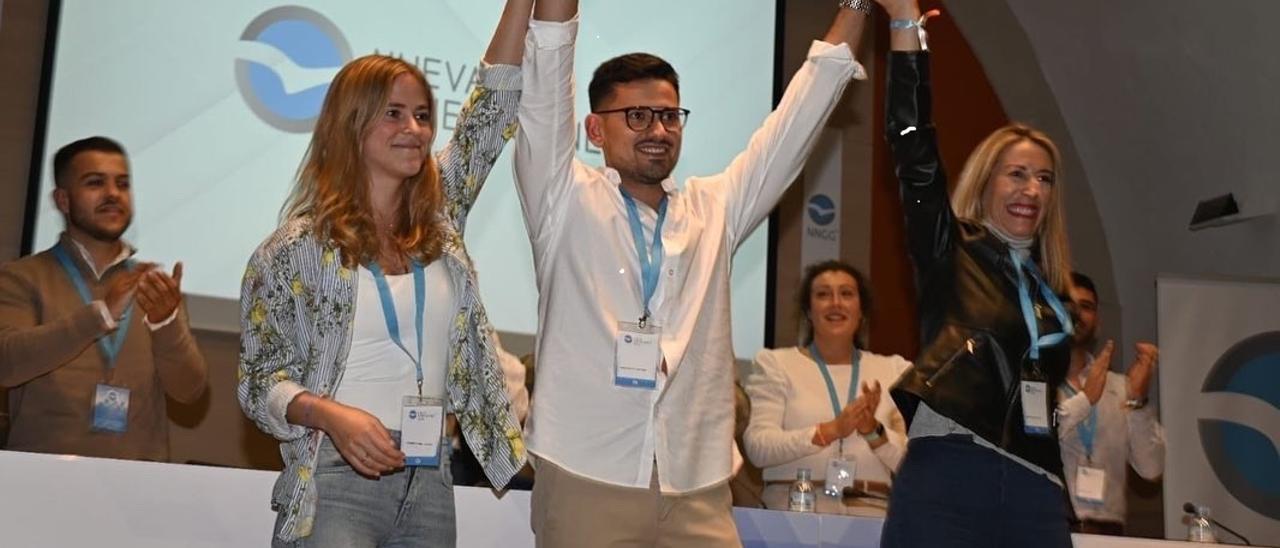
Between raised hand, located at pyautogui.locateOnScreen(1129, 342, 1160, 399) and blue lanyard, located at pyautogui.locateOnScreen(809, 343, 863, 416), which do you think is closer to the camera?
raised hand, located at pyautogui.locateOnScreen(1129, 342, 1160, 399)

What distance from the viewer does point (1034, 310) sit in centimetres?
285

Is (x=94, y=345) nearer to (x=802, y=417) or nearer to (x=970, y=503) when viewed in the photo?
(x=802, y=417)

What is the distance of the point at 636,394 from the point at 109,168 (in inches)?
113

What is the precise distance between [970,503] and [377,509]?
3.65ft

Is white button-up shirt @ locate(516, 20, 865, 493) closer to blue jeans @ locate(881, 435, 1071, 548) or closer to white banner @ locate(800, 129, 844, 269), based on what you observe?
blue jeans @ locate(881, 435, 1071, 548)

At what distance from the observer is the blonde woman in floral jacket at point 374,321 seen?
238cm

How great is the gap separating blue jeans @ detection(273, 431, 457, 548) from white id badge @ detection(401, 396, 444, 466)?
0.04m

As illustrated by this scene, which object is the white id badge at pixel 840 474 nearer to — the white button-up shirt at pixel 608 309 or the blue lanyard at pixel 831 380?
the blue lanyard at pixel 831 380


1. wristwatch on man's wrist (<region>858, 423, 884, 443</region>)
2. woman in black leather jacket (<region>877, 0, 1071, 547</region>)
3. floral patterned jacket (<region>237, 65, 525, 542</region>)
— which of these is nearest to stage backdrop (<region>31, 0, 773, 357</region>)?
wristwatch on man's wrist (<region>858, 423, 884, 443</region>)

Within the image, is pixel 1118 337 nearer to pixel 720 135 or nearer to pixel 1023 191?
pixel 720 135

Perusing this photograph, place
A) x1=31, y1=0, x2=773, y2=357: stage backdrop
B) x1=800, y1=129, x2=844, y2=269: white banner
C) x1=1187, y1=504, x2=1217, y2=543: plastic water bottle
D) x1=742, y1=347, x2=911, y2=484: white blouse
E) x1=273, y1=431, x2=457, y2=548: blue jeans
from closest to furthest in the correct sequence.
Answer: x1=273, y1=431, x2=457, y2=548: blue jeans, x1=1187, y1=504, x2=1217, y2=543: plastic water bottle, x1=742, y1=347, x2=911, y2=484: white blouse, x1=31, y1=0, x2=773, y2=357: stage backdrop, x1=800, y1=129, x2=844, y2=269: white banner

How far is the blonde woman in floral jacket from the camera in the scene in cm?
238

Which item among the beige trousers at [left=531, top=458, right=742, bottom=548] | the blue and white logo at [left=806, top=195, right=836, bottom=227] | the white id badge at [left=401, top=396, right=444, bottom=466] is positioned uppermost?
the blue and white logo at [left=806, top=195, right=836, bottom=227]

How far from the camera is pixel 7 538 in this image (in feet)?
9.84
